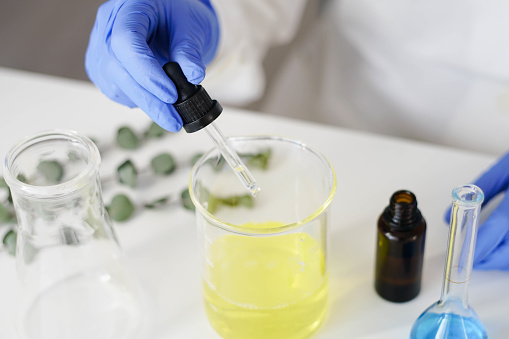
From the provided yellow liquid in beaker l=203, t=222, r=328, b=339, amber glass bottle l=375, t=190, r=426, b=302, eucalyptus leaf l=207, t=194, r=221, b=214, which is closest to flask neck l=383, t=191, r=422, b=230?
amber glass bottle l=375, t=190, r=426, b=302

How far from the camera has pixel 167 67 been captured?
689 mm

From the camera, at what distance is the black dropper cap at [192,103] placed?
670mm

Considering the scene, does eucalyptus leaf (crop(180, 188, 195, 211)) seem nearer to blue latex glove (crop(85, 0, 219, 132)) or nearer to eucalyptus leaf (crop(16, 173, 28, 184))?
blue latex glove (crop(85, 0, 219, 132))

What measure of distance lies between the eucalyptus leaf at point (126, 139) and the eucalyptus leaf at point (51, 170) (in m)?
0.16

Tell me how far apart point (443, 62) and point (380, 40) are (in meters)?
0.15

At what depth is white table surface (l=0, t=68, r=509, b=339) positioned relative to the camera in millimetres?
790

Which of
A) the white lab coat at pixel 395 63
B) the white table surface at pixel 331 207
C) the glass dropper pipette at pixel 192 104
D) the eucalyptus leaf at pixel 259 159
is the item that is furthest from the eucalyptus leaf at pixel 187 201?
the white lab coat at pixel 395 63

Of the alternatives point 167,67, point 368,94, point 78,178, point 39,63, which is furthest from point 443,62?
point 39,63


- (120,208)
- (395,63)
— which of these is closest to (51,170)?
(120,208)

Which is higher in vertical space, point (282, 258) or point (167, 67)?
point (167, 67)

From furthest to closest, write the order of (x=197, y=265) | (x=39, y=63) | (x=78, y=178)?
1. (x=39, y=63)
2. (x=197, y=265)
3. (x=78, y=178)

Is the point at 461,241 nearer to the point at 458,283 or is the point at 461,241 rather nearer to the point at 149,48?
the point at 458,283

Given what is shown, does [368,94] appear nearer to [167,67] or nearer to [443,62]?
[443,62]

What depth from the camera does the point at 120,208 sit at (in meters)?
0.93
